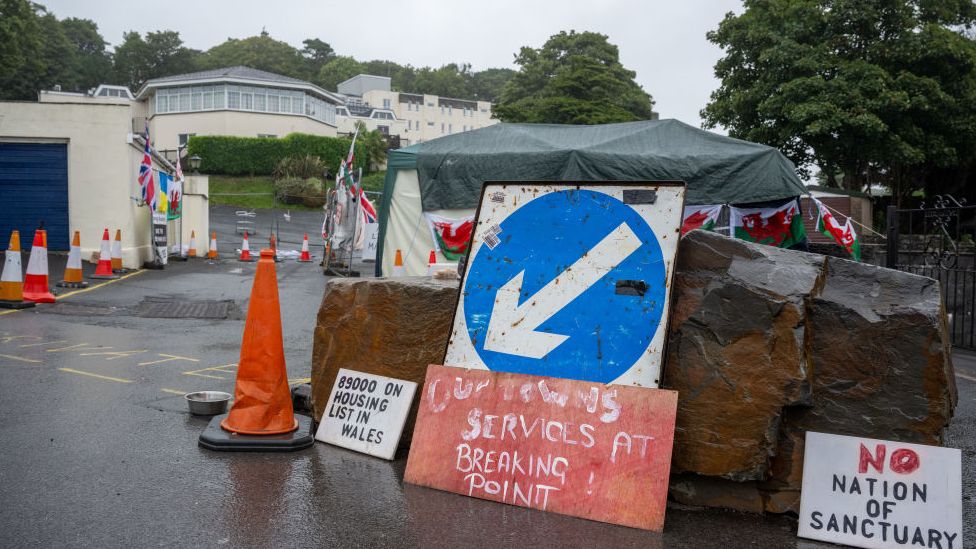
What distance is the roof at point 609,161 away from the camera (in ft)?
39.3

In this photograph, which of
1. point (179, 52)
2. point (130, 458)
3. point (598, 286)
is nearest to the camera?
point (598, 286)

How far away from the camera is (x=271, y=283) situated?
16.2ft

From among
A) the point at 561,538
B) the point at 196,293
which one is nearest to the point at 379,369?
the point at 561,538

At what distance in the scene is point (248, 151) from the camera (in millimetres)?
50469

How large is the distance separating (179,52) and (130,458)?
93.3m

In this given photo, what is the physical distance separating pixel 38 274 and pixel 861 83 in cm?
2524

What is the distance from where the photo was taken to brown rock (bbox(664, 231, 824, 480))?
377cm

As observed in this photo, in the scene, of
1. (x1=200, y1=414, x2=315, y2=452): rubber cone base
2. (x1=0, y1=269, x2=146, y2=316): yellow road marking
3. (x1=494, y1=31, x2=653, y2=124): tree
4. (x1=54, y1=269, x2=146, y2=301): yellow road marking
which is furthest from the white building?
(x1=200, y1=414, x2=315, y2=452): rubber cone base

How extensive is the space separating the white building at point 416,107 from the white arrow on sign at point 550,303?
89718 mm

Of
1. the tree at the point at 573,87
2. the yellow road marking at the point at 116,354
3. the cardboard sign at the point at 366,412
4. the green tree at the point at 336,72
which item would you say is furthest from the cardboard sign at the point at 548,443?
the green tree at the point at 336,72

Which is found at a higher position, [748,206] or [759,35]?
[759,35]

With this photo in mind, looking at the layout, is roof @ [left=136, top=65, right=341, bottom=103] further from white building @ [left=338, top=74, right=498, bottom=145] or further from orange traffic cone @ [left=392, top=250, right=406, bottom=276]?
orange traffic cone @ [left=392, top=250, right=406, bottom=276]

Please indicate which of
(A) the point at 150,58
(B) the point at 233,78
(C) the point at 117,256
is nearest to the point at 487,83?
(A) the point at 150,58

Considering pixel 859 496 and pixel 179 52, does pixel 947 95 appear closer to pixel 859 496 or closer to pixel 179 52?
pixel 859 496
